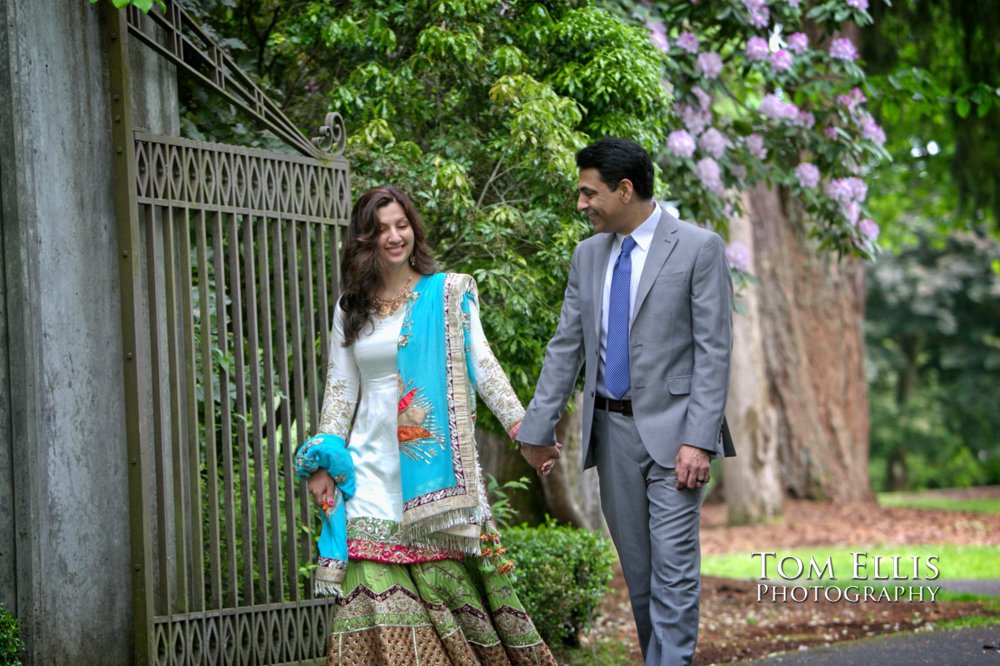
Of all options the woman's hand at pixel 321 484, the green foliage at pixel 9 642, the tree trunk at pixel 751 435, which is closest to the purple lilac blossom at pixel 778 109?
the woman's hand at pixel 321 484

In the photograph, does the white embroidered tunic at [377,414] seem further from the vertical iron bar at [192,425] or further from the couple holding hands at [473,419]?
the vertical iron bar at [192,425]

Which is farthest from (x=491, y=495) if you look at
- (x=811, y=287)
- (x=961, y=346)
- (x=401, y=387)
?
(x=961, y=346)

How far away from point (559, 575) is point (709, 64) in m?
3.50

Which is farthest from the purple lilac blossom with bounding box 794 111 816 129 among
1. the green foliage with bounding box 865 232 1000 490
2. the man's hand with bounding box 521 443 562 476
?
the green foliage with bounding box 865 232 1000 490

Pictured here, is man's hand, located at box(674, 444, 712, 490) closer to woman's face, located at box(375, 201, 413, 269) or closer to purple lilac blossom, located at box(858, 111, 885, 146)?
woman's face, located at box(375, 201, 413, 269)

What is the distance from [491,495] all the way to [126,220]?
3.72 meters

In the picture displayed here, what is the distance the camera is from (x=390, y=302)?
491cm

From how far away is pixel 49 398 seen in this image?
4844mm

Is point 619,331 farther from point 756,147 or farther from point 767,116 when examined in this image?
point 767,116

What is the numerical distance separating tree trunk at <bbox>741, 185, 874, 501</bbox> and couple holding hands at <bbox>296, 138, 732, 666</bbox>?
1207 centimetres

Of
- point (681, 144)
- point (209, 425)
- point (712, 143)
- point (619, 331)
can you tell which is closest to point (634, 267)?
point (619, 331)

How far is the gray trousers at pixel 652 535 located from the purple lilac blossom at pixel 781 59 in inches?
158

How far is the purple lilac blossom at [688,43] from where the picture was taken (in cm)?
798

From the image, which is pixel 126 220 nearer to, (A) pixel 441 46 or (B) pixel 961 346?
(A) pixel 441 46
